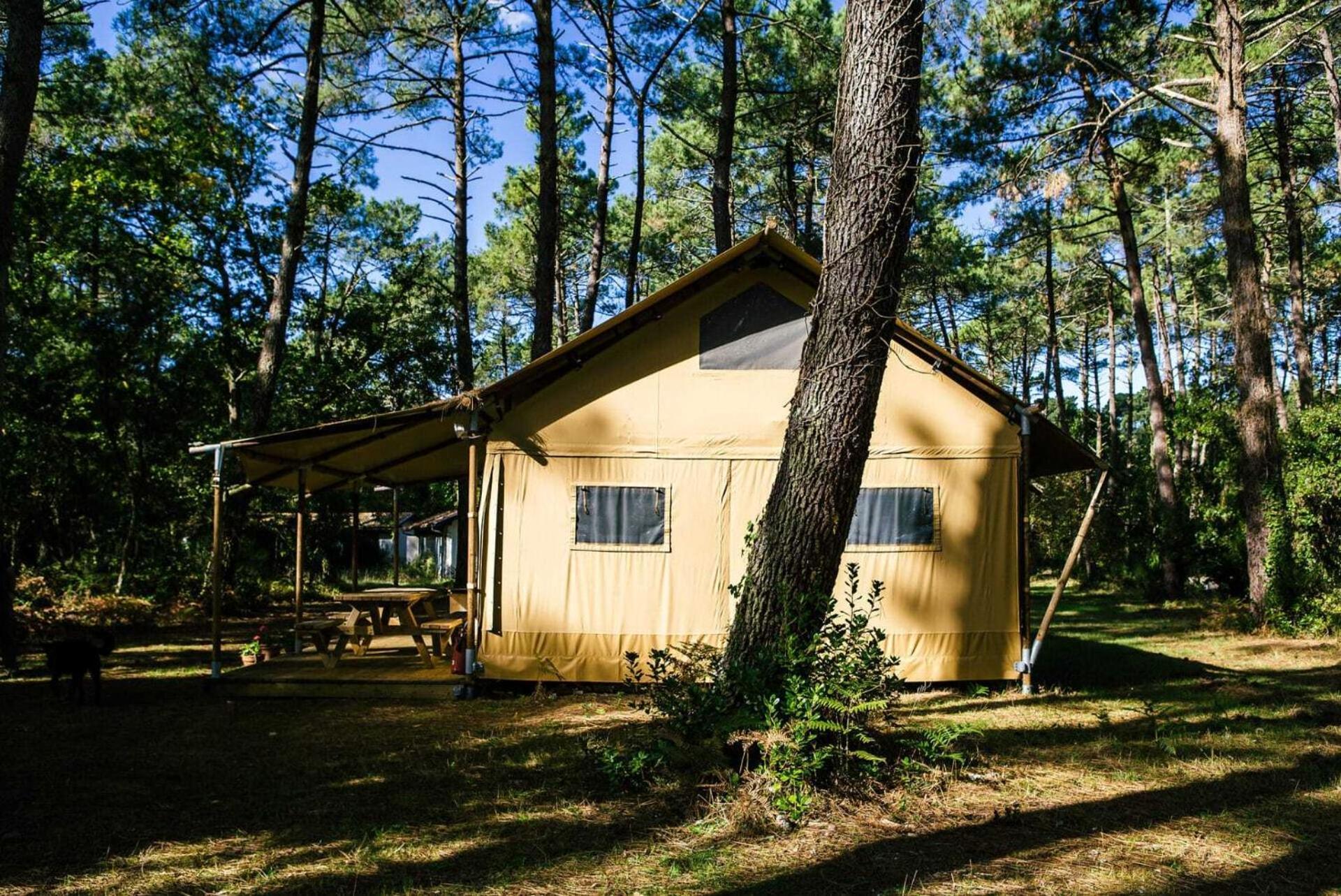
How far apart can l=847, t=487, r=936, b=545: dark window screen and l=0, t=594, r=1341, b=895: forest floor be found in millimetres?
1431

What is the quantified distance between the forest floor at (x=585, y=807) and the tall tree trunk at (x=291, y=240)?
6.23 metres

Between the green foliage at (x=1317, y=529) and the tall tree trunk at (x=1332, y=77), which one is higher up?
the tall tree trunk at (x=1332, y=77)

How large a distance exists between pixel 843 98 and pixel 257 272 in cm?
1555

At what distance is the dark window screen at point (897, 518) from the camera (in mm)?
7828

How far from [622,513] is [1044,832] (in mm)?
4529

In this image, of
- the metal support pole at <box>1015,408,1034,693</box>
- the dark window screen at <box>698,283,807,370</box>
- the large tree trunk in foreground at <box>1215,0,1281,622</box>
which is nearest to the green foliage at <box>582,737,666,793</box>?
the dark window screen at <box>698,283,807,370</box>

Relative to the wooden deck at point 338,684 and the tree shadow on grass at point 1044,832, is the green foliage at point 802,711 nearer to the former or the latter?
the tree shadow on grass at point 1044,832

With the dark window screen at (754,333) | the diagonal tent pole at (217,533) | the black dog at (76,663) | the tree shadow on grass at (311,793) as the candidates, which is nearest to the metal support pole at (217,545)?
the diagonal tent pole at (217,533)

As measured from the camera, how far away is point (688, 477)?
782 centimetres

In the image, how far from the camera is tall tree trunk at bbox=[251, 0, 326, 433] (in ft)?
42.0

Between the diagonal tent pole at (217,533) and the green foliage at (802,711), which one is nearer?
the green foliage at (802,711)

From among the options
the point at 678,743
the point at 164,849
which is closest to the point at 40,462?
the point at 164,849

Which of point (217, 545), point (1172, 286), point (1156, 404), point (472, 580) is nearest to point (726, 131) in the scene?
point (472, 580)

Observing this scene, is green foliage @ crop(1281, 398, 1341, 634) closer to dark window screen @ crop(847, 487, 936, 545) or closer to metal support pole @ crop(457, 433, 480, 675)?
dark window screen @ crop(847, 487, 936, 545)
